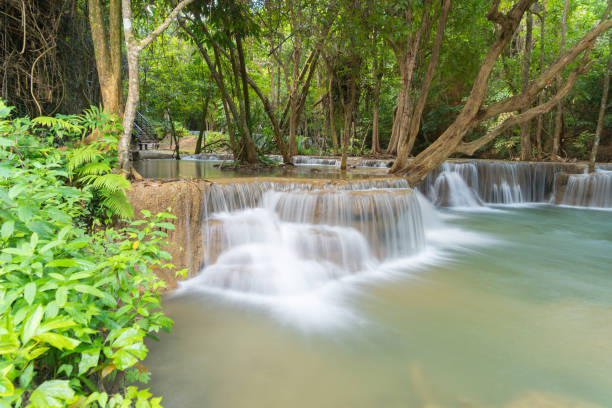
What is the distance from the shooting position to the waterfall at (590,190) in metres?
10.1

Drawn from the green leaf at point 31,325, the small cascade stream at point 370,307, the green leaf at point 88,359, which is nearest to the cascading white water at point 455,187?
the small cascade stream at point 370,307

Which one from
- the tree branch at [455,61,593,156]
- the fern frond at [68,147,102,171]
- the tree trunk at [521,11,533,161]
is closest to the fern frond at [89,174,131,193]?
the fern frond at [68,147,102,171]

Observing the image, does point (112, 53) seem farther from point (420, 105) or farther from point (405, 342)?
point (420, 105)

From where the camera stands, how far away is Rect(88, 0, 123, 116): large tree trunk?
A: 4.56 m

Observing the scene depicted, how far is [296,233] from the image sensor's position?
17.1 ft

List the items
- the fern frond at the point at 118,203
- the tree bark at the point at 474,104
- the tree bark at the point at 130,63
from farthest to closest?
the tree bark at the point at 474,104 < the tree bark at the point at 130,63 < the fern frond at the point at 118,203

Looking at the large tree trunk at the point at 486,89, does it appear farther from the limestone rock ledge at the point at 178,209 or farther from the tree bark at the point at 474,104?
the limestone rock ledge at the point at 178,209

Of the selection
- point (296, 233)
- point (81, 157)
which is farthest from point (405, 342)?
point (81, 157)

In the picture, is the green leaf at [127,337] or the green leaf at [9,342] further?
the green leaf at [127,337]

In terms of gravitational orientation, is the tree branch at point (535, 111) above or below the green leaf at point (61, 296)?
above

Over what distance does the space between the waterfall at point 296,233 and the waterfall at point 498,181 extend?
17.8ft

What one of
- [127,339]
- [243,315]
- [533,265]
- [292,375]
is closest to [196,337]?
[243,315]

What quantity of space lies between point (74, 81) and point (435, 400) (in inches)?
311

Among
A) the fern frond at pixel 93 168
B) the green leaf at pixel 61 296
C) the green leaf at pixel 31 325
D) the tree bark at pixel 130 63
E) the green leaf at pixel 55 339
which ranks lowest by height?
the green leaf at pixel 55 339
